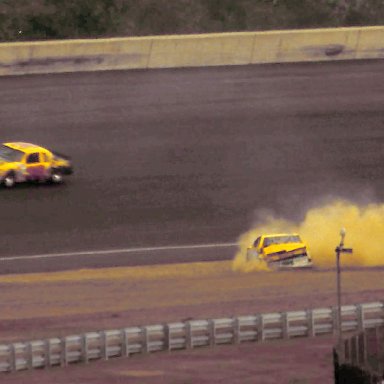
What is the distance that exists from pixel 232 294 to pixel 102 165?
1203 cm

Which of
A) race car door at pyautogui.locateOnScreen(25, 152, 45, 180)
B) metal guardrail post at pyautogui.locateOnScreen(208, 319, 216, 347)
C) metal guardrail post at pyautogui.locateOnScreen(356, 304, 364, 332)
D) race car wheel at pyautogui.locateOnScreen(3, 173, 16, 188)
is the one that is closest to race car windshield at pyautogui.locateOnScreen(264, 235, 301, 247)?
metal guardrail post at pyautogui.locateOnScreen(356, 304, 364, 332)

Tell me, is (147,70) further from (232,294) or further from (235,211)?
(232,294)

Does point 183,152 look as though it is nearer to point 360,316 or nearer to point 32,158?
point 32,158

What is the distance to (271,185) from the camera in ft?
216

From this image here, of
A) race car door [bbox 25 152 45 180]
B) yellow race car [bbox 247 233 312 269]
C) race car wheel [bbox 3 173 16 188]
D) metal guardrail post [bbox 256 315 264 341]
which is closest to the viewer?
metal guardrail post [bbox 256 315 264 341]

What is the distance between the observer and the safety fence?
48188 millimetres

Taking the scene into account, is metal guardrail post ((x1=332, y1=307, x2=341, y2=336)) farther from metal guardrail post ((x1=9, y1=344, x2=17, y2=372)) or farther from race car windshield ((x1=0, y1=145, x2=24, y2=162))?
race car windshield ((x1=0, y1=145, x2=24, y2=162))

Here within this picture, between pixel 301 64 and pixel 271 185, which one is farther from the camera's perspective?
pixel 301 64

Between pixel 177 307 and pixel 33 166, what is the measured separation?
11.4 m

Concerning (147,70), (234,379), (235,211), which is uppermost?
(147,70)

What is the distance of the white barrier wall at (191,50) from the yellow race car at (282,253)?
15.7 metres

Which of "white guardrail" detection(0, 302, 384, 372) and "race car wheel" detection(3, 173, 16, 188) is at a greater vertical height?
"race car wheel" detection(3, 173, 16, 188)

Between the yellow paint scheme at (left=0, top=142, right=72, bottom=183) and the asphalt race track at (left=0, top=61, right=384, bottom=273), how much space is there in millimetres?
397

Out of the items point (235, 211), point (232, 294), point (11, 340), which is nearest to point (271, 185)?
point (235, 211)
